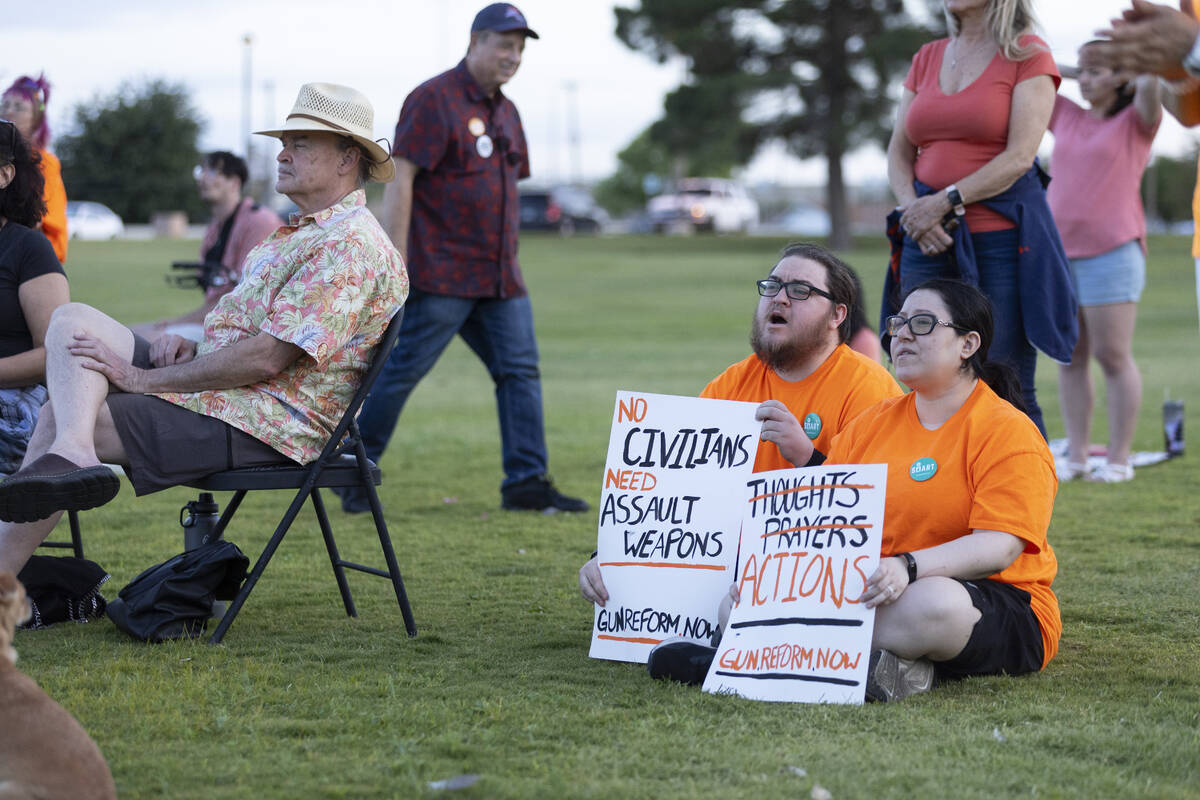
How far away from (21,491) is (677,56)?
34.8m

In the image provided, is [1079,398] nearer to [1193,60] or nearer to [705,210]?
[1193,60]

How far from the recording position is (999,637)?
152 inches

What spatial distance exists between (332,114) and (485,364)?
255cm

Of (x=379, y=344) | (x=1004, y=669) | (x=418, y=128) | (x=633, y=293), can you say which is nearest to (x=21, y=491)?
(x=379, y=344)

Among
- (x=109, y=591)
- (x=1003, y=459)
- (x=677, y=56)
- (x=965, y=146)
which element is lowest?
(x=109, y=591)

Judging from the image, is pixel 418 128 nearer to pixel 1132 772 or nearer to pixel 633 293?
pixel 1132 772

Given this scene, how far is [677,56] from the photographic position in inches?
1468

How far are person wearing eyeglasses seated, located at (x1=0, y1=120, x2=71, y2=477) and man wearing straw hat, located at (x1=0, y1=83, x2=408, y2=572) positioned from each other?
1.48ft

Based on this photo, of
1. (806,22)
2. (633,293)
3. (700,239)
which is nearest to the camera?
(633,293)

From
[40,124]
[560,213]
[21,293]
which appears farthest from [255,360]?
[560,213]

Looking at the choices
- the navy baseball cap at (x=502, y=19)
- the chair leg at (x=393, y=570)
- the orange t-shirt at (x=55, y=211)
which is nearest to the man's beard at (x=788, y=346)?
the chair leg at (x=393, y=570)

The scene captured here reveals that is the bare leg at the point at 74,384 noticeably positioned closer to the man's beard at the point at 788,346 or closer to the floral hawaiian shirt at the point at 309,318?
the floral hawaiian shirt at the point at 309,318

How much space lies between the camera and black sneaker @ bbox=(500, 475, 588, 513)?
23.2 feet

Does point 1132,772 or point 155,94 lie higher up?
point 155,94
